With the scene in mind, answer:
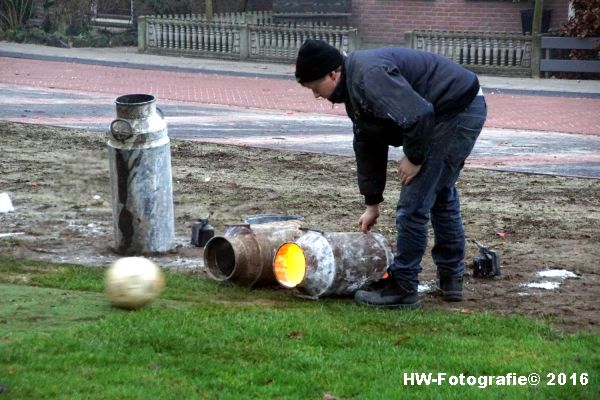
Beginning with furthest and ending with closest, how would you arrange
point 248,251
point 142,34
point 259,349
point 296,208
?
1. point 142,34
2. point 296,208
3. point 248,251
4. point 259,349

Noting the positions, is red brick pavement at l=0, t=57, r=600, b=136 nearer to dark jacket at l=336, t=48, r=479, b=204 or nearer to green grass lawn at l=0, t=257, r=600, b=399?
dark jacket at l=336, t=48, r=479, b=204

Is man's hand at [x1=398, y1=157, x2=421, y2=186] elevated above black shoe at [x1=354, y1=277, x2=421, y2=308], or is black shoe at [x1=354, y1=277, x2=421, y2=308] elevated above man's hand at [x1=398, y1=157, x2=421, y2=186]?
man's hand at [x1=398, y1=157, x2=421, y2=186]

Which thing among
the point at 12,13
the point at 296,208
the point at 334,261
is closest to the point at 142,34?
the point at 12,13

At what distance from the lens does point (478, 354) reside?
5371 millimetres

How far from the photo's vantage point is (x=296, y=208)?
9.27m

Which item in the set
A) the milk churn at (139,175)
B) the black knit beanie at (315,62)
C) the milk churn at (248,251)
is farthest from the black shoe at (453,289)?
the milk churn at (139,175)

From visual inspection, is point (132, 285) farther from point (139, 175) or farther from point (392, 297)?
point (139, 175)

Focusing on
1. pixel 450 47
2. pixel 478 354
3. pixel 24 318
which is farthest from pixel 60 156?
pixel 450 47

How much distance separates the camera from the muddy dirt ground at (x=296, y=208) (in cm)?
698

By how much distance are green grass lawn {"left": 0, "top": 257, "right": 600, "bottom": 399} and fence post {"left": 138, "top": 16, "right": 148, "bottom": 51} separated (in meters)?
19.6

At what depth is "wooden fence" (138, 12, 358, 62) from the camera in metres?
24.2

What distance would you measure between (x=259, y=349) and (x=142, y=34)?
2123 cm

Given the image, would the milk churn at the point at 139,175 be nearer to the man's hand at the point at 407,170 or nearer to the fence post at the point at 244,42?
the man's hand at the point at 407,170

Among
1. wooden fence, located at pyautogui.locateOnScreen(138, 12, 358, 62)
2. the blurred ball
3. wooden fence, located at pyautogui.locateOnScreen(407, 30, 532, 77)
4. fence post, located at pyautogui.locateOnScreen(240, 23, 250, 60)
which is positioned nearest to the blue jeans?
the blurred ball
